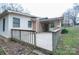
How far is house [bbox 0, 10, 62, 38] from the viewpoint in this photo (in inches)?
96.5

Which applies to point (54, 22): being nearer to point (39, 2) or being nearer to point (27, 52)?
point (39, 2)

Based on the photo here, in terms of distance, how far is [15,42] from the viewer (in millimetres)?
2555

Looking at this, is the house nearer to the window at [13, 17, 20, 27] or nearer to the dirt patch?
the window at [13, 17, 20, 27]

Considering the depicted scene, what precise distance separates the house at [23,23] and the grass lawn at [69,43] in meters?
0.24

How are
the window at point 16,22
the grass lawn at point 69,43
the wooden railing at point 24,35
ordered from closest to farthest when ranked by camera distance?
1. the grass lawn at point 69,43
2. the wooden railing at point 24,35
3. the window at point 16,22

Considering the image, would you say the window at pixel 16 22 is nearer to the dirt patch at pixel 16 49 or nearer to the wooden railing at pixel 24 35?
the wooden railing at pixel 24 35

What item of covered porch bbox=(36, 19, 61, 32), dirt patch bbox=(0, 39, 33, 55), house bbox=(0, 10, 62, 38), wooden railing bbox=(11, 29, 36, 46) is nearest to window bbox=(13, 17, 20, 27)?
house bbox=(0, 10, 62, 38)

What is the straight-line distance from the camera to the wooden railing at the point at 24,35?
2.61 meters

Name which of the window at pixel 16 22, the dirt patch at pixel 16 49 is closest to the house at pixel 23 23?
the window at pixel 16 22

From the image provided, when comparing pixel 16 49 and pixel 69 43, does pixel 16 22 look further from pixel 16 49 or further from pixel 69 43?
pixel 69 43

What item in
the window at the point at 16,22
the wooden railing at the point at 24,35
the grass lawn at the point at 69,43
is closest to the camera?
the grass lawn at the point at 69,43

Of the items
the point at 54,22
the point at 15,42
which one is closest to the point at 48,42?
the point at 54,22

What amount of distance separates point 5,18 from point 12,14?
0.19m

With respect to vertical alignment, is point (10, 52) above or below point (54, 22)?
below
